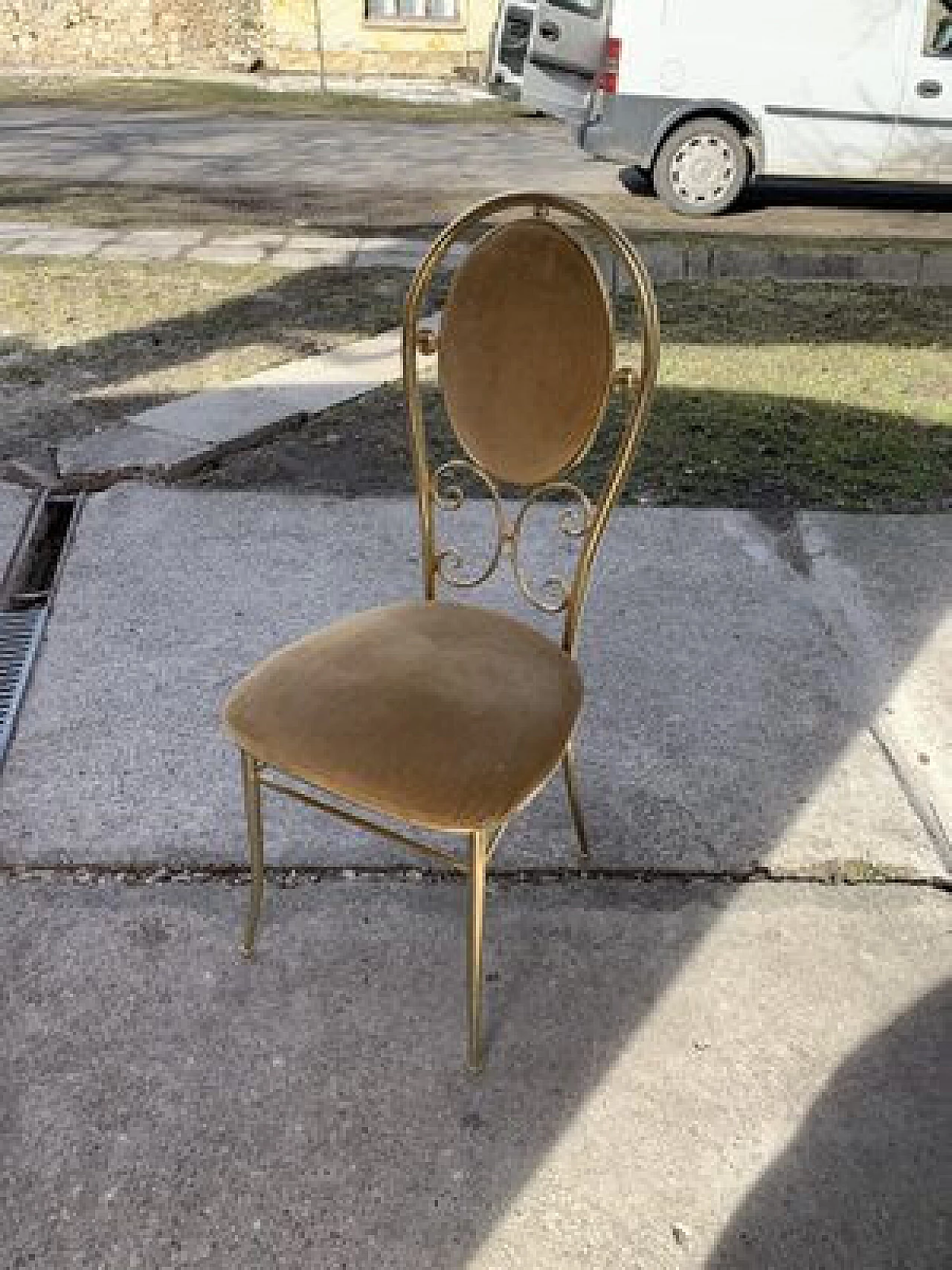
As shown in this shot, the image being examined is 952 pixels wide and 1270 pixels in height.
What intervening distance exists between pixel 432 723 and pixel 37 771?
1.13 meters

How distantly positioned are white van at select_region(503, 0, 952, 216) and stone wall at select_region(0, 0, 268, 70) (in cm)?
1110

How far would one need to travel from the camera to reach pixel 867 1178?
5.82ft

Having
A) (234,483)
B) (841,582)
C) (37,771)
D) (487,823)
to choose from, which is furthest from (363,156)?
(487,823)

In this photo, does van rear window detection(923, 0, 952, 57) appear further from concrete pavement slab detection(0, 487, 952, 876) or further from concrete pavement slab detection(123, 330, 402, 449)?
concrete pavement slab detection(0, 487, 952, 876)

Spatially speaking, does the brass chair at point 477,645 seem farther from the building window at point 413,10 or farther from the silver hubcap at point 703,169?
the building window at point 413,10

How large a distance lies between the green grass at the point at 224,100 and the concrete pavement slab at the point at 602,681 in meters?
10.8

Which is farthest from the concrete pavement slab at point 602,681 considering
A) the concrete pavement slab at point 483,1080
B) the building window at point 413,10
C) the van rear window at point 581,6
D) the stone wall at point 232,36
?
the building window at point 413,10

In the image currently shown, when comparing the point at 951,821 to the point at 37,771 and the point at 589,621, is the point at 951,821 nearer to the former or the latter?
the point at 589,621

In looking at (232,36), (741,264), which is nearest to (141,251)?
(741,264)

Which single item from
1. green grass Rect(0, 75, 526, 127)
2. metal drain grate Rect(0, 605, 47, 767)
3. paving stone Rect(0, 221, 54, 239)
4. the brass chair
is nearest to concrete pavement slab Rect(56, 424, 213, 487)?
metal drain grate Rect(0, 605, 47, 767)

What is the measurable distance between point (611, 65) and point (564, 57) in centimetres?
115

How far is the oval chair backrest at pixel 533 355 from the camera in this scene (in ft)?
6.47

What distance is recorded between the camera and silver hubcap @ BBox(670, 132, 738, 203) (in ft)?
28.1

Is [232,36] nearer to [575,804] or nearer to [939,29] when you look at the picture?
[939,29]
